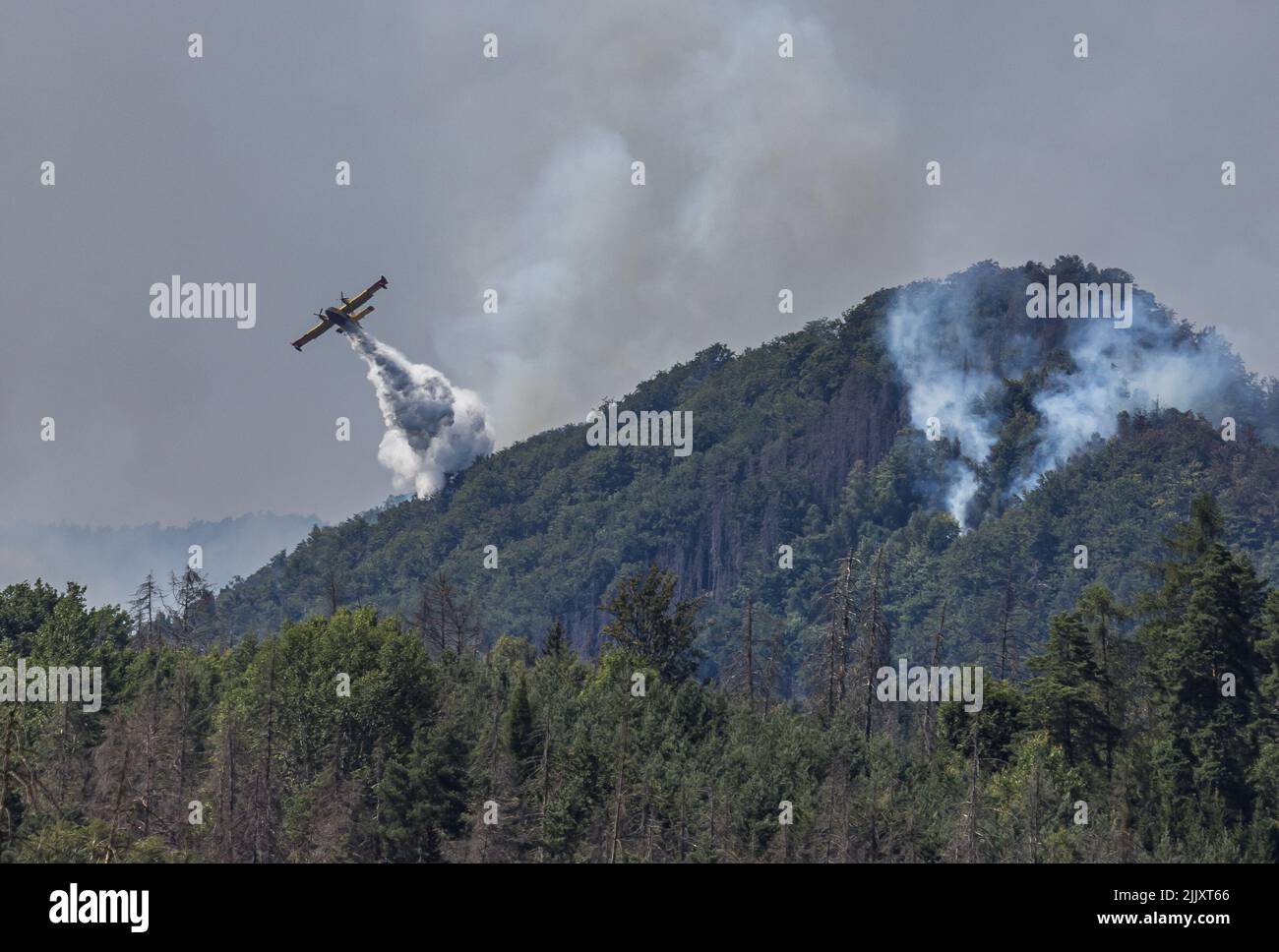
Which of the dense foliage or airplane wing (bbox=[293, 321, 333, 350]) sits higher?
airplane wing (bbox=[293, 321, 333, 350])

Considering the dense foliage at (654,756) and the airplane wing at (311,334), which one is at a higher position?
the airplane wing at (311,334)

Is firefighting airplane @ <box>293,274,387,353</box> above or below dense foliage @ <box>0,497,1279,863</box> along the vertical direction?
above

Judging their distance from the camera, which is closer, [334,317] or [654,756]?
[654,756]

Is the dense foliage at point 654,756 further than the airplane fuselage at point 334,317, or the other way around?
the airplane fuselage at point 334,317

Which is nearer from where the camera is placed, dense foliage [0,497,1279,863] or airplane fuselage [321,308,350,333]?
dense foliage [0,497,1279,863]

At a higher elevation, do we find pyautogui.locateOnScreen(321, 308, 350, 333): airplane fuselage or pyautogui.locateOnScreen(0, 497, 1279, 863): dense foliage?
pyautogui.locateOnScreen(321, 308, 350, 333): airplane fuselage

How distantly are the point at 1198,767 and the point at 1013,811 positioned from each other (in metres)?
13.4

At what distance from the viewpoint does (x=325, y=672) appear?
A: 10931 centimetres

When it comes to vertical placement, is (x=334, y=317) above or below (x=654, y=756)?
above

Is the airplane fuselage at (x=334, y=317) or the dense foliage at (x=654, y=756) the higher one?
the airplane fuselage at (x=334, y=317)

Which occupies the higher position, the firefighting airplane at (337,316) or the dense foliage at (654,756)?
the firefighting airplane at (337,316)
